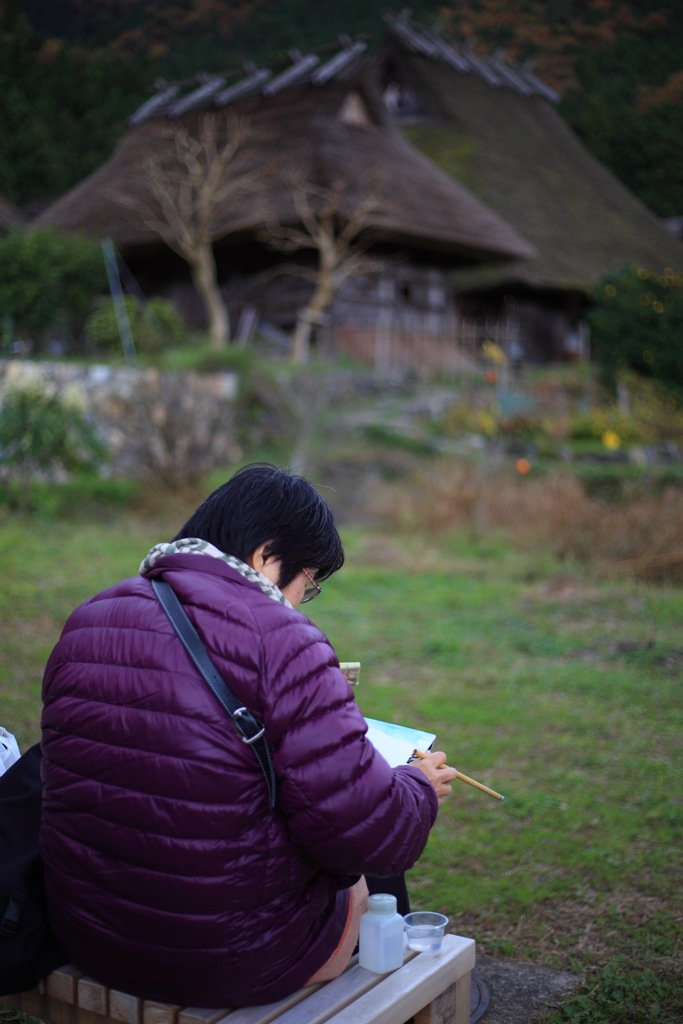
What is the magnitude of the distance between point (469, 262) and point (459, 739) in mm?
15759

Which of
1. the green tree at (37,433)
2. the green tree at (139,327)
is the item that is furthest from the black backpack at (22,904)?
the green tree at (139,327)

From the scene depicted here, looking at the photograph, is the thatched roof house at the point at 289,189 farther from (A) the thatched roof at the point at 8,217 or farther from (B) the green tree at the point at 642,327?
(B) the green tree at the point at 642,327

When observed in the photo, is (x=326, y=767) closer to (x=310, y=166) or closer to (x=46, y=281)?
(x=46, y=281)

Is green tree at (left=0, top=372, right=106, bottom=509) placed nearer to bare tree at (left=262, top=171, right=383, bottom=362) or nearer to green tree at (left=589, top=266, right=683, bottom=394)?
bare tree at (left=262, top=171, right=383, bottom=362)

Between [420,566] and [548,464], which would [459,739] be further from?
[548,464]

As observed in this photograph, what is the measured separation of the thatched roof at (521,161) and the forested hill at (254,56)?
0.70 m

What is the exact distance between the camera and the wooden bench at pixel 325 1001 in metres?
1.74

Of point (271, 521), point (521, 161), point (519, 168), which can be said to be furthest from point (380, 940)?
point (521, 161)

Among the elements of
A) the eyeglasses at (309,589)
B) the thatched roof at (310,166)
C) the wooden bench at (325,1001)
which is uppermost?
the thatched roof at (310,166)

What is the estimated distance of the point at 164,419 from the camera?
9359mm

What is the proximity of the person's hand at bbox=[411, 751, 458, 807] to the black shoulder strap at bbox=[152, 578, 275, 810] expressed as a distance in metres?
0.43

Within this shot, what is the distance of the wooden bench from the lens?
5.70 feet

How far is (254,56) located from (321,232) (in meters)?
5.97

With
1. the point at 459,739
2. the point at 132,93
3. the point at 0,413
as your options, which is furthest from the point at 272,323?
the point at 459,739
